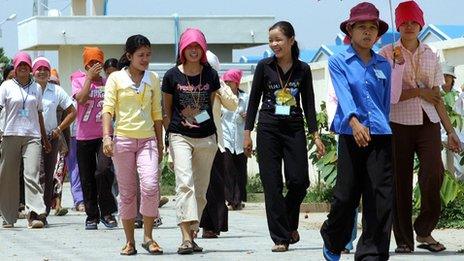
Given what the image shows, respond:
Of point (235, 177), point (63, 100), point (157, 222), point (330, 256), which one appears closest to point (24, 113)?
point (63, 100)

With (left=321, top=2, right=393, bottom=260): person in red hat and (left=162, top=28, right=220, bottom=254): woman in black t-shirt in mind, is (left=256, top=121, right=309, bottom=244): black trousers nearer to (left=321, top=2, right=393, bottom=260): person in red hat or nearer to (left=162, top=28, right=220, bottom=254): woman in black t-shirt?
(left=162, top=28, right=220, bottom=254): woman in black t-shirt

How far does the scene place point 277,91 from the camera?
38.7 feet

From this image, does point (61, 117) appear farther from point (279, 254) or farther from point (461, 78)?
point (279, 254)

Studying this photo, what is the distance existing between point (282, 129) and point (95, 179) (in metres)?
3.82

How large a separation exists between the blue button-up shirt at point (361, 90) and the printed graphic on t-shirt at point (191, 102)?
209 centimetres

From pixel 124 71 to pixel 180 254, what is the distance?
167 cm

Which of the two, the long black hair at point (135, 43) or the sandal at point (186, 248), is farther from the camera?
the long black hair at point (135, 43)

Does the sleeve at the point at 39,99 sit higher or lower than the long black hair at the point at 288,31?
lower

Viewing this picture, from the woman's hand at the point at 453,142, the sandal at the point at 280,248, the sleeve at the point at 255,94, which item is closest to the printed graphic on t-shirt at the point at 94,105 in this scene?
the sleeve at the point at 255,94

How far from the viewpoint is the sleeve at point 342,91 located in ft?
31.7

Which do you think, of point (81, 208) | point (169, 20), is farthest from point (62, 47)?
point (81, 208)

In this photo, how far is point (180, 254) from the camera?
11625mm

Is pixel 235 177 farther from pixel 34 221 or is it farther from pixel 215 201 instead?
pixel 215 201

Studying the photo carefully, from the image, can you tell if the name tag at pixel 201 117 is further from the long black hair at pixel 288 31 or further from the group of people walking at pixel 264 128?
the long black hair at pixel 288 31
